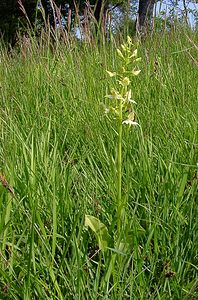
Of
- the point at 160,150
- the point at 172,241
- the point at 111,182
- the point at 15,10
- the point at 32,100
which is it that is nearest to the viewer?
Result: the point at 172,241

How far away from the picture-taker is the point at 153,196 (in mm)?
1415

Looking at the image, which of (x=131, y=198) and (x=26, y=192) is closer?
(x=26, y=192)

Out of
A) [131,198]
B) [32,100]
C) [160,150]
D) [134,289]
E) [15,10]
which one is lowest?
[134,289]

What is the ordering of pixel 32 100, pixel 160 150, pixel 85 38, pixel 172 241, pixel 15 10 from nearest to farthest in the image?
pixel 172 241
pixel 160 150
pixel 32 100
pixel 85 38
pixel 15 10

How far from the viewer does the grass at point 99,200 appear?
1.11 m

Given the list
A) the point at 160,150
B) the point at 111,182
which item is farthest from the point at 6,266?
the point at 160,150

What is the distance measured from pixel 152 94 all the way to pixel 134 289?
1383 millimetres

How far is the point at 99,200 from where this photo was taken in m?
1.43

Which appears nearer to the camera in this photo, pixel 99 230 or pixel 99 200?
pixel 99 230

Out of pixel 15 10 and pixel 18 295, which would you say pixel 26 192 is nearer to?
pixel 18 295

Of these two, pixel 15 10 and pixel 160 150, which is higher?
pixel 15 10

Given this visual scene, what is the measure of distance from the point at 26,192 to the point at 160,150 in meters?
0.58

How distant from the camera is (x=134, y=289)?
1133mm

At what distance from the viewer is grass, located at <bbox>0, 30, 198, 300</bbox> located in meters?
1.11
